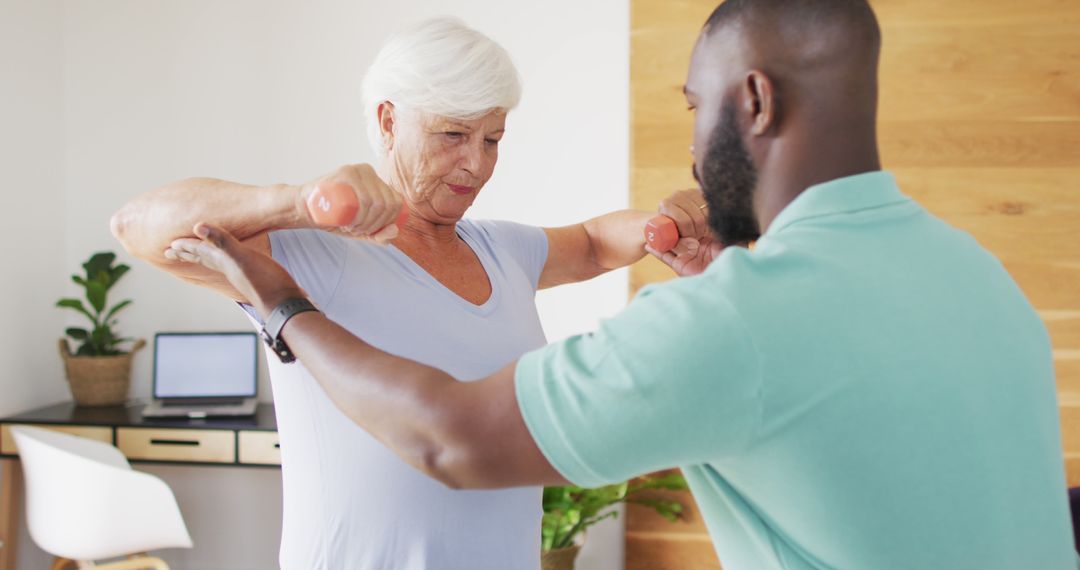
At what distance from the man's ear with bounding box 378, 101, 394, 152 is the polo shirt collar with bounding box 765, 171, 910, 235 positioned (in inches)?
30.6

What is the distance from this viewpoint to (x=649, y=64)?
336cm

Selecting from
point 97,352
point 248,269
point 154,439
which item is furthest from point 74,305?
point 248,269

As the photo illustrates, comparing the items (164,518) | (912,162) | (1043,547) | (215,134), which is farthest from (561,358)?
(215,134)

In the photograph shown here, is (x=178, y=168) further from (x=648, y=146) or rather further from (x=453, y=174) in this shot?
(x=453, y=174)

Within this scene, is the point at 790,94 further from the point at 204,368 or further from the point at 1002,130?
the point at 204,368

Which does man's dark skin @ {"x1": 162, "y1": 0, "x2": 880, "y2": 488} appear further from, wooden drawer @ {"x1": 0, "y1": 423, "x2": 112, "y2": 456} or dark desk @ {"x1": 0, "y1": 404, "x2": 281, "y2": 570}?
wooden drawer @ {"x1": 0, "y1": 423, "x2": 112, "y2": 456}

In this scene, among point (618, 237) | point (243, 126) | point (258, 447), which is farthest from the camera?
point (243, 126)

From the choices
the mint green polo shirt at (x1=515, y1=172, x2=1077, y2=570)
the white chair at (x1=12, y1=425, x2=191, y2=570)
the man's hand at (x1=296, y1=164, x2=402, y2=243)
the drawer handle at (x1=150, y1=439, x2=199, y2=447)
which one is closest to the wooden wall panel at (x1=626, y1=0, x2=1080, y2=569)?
the drawer handle at (x1=150, y1=439, x2=199, y2=447)

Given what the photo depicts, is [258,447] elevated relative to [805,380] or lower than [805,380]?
lower

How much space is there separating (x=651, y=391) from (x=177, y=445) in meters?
2.83

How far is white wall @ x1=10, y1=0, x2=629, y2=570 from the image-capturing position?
11.3ft

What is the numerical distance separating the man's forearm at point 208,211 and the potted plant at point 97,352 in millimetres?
2562

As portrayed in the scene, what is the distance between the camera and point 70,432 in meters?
3.32

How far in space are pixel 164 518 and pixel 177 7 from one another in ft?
6.25
